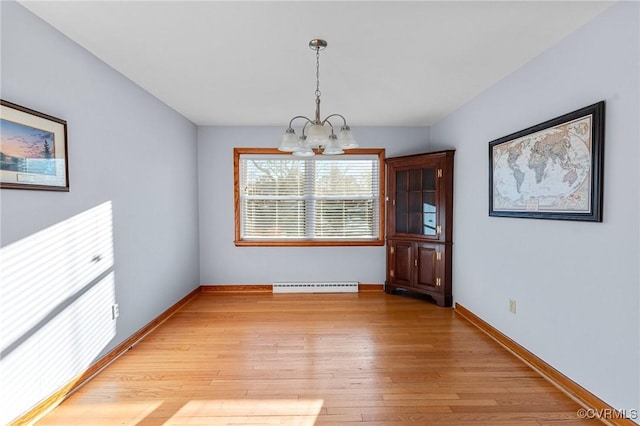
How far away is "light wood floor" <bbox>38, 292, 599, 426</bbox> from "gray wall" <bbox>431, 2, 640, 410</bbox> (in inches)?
12.4

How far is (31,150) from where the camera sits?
1.83 meters

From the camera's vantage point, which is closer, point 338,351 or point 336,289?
point 338,351

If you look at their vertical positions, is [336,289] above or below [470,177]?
below

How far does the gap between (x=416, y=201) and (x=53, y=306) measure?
371cm

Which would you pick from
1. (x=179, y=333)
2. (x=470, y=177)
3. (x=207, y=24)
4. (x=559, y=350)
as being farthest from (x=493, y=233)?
(x=179, y=333)

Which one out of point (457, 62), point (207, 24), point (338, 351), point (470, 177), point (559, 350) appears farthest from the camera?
point (470, 177)

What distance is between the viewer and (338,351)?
9.00 ft

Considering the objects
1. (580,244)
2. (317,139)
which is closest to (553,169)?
(580,244)

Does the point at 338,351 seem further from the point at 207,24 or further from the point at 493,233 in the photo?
the point at 207,24

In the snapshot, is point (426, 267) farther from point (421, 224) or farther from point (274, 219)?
point (274, 219)

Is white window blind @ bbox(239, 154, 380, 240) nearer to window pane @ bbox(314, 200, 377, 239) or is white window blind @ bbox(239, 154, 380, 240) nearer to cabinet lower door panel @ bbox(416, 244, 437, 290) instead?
window pane @ bbox(314, 200, 377, 239)

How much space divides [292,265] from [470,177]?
2.59m

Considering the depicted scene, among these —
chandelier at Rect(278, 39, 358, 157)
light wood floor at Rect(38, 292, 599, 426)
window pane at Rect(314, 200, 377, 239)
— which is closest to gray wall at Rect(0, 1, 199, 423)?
light wood floor at Rect(38, 292, 599, 426)

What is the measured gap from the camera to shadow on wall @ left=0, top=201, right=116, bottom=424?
67.2 inches
